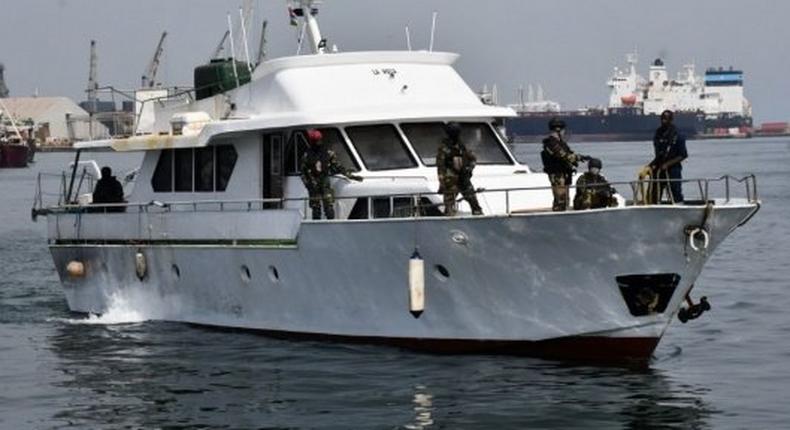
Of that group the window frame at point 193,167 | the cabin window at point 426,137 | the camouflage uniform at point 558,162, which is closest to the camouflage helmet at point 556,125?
the camouflage uniform at point 558,162

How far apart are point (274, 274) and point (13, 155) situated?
117265 millimetres

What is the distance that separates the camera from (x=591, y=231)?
1862 cm

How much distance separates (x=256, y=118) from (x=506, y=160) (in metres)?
3.62

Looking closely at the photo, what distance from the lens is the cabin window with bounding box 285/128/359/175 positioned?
21.5 metres

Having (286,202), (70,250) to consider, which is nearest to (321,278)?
(286,202)

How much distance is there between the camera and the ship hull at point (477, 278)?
738 inches

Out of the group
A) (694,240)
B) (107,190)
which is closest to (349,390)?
(694,240)

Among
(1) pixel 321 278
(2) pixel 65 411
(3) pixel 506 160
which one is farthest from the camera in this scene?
(3) pixel 506 160

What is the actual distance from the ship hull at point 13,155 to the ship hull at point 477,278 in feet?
377

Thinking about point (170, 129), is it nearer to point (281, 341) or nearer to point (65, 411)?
point (281, 341)

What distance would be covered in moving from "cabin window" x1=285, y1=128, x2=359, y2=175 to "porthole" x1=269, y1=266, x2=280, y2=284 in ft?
4.53

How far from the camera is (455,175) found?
64.0 feet

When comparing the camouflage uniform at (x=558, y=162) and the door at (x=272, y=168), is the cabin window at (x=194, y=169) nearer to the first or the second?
the door at (x=272, y=168)

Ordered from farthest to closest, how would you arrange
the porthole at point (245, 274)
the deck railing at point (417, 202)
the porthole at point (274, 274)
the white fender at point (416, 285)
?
the porthole at point (245, 274), the porthole at point (274, 274), the white fender at point (416, 285), the deck railing at point (417, 202)
